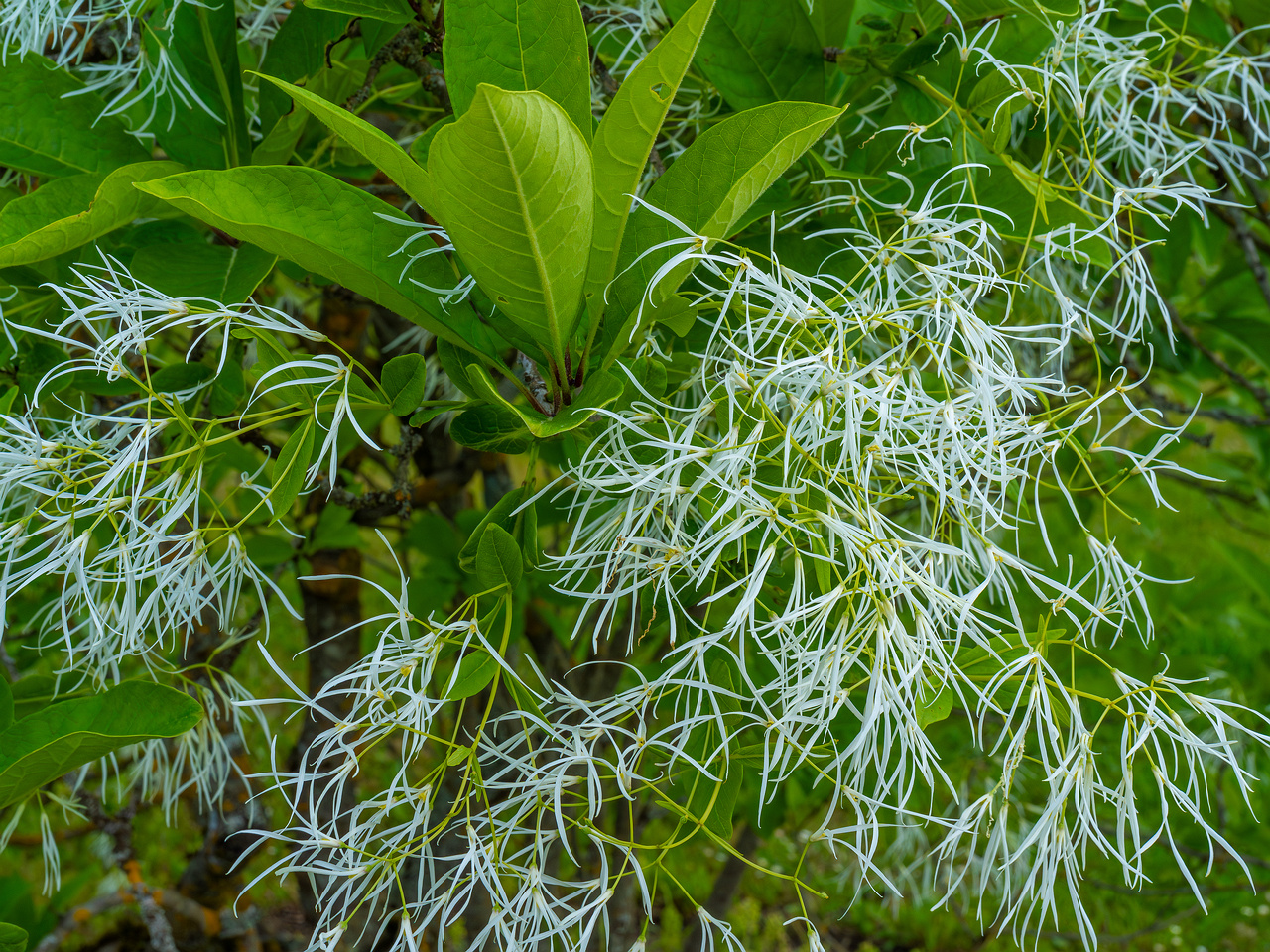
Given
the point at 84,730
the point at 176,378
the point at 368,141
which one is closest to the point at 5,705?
the point at 84,730

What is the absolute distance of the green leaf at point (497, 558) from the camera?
1.98 feet

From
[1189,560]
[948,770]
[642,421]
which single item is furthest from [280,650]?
[1189,560]

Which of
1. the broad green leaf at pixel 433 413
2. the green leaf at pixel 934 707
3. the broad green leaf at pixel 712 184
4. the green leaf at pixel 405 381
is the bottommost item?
the green leaf at pixel 934 707

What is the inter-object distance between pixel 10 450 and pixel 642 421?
1.37 feet

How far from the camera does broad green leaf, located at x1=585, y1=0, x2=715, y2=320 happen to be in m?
0.54

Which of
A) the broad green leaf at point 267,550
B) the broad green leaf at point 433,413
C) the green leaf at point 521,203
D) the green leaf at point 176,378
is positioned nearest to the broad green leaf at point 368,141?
the green leaf at point 521,203

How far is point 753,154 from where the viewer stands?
23.5 inches

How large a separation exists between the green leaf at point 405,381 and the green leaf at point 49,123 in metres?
0.36

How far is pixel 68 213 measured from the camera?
699mm

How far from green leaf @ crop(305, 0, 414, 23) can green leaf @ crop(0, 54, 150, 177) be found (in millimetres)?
231

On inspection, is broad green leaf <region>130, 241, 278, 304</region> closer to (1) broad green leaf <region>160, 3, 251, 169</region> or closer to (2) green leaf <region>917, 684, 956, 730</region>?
(1) broad green leaf <region>160, 3, 251, 169</region>

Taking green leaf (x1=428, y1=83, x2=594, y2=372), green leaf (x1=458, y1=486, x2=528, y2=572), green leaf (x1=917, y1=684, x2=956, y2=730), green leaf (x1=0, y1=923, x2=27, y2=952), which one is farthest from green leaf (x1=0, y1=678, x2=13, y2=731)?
green leaf (x1=917, y1=684, x2=956, y2=730)

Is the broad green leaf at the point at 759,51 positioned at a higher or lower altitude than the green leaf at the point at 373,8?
lower

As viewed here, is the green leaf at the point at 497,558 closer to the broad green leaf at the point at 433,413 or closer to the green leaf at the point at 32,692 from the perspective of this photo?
the broad green leaf at the point at 433,413
